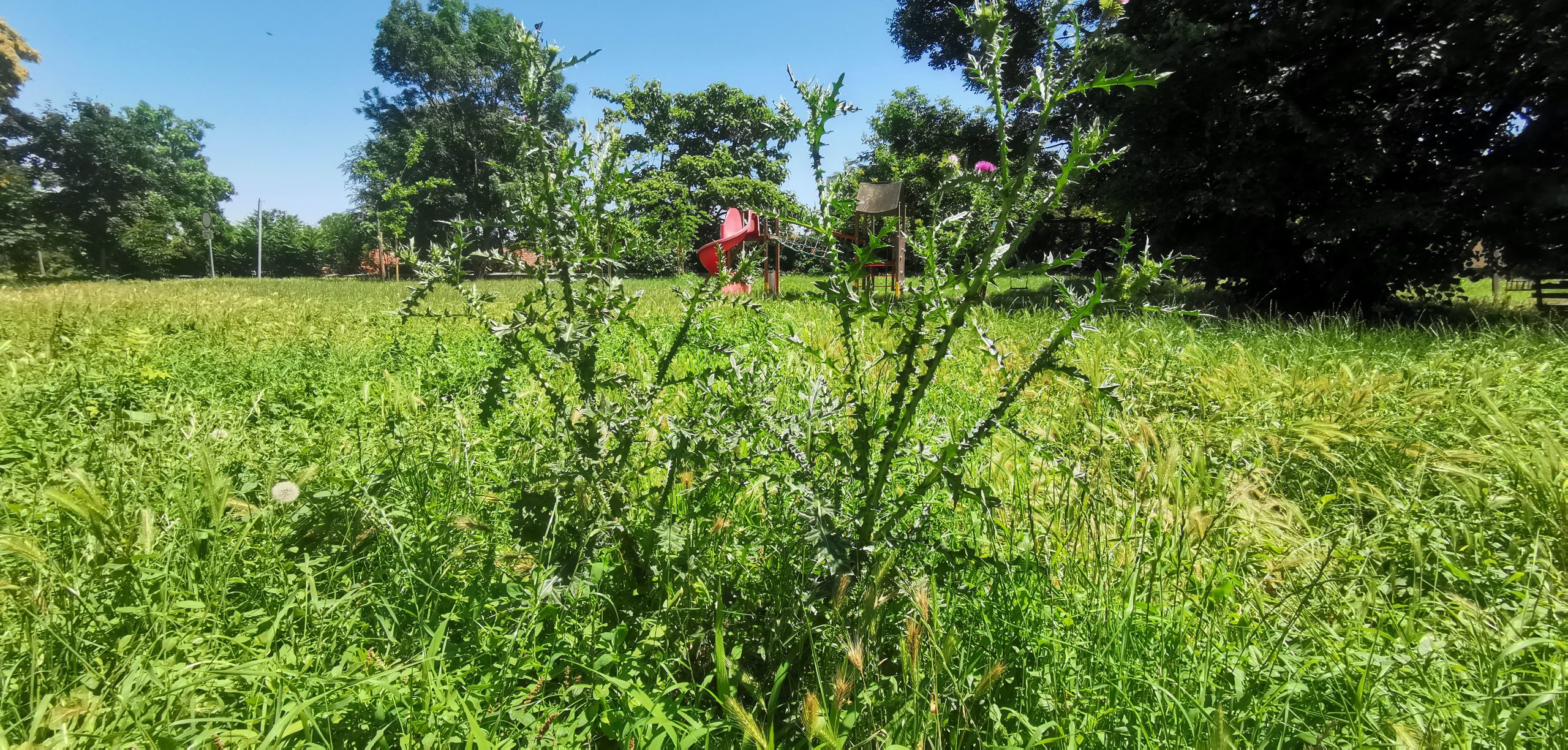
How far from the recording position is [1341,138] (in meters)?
7.43

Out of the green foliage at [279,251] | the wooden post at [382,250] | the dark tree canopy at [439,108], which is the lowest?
the wooden post at [382,250]

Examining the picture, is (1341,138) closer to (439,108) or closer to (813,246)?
(813,246)

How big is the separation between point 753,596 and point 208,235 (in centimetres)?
4780

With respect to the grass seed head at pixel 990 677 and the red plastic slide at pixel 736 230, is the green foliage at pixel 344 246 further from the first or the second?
the grass seed head at pixel 990 677

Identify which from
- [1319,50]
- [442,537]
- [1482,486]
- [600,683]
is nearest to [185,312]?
[442,537]

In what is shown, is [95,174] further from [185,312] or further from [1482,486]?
[1482,486]

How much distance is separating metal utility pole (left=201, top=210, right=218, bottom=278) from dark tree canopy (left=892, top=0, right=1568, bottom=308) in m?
39.0

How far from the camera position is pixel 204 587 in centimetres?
141

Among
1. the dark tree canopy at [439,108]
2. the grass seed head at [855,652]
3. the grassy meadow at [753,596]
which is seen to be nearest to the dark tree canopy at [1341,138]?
the grassy meadow at [753,596]

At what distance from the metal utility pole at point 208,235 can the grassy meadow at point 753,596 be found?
39.2 meters

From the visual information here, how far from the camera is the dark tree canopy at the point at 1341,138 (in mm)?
6754

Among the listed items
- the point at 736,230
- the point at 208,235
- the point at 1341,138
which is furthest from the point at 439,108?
the point at 1341,138

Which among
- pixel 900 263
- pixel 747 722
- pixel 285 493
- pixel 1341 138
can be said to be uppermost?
pixel 1341 138

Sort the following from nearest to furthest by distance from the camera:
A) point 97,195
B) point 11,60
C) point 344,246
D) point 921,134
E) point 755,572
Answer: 1. point 755,572
2. point 921,134
3. point 11,60
4. point 97,195
5. point 344,246
